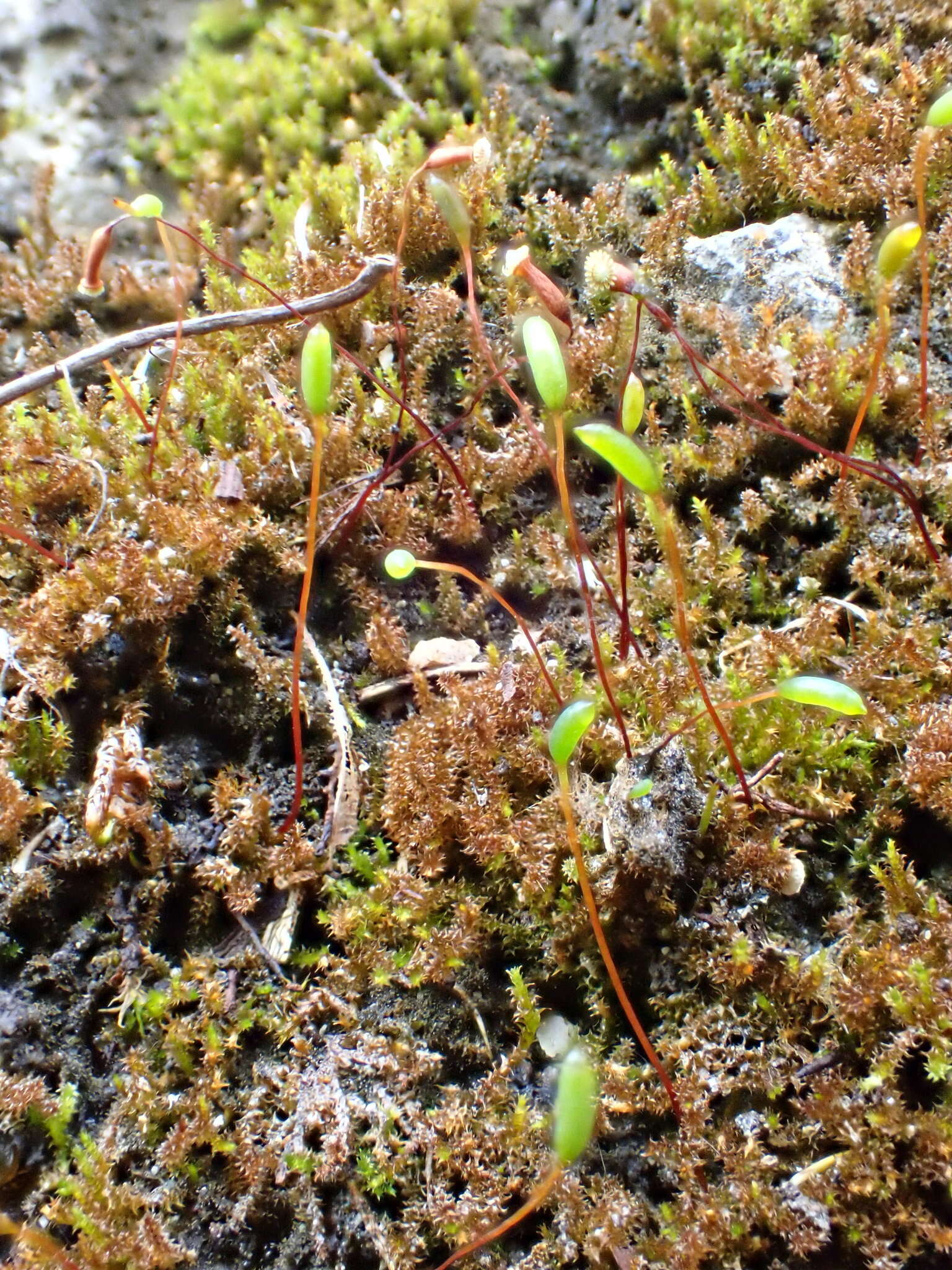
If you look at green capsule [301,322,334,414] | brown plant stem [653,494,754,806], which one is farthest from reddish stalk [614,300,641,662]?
green capsule [301,322,334,414]

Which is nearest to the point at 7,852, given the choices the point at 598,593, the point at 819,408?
the point at 598,593

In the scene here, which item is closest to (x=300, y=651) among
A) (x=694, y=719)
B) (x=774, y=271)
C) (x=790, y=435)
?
(x=694, y=719)

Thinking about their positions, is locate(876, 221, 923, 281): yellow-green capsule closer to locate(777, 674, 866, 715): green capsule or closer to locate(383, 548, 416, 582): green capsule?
locate(777, 674, 866, 715): green capsule

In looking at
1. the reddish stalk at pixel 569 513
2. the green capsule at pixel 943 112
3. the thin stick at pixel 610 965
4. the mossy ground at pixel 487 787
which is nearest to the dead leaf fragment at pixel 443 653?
the mossy ground at pixel 487 787

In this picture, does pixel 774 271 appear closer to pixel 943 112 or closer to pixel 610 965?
pixel 943 112

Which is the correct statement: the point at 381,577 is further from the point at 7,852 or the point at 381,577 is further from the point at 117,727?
the point at 7,852

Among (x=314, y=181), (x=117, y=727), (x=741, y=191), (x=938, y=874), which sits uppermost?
(x=314, y=181)

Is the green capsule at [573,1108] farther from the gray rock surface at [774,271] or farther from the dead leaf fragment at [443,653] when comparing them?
the gray rock surface at [774,271]
